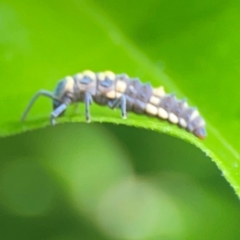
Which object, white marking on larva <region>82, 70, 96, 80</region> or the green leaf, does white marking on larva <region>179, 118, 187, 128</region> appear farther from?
white marking on larva <region>82, 70, 96, 80</region>

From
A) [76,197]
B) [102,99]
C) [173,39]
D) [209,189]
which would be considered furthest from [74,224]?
[173,39]

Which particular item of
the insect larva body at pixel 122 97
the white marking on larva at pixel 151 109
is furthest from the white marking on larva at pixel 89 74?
the white marking on larva at pixel 151 109

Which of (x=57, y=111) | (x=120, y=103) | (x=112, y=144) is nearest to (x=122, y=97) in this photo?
(x=120, y=103)

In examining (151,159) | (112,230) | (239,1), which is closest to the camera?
(239,1)

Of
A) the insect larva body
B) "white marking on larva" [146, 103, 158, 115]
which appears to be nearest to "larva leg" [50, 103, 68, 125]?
the insect larva body

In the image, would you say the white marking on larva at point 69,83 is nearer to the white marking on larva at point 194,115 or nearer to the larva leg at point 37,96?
the larva leg at point 37,96

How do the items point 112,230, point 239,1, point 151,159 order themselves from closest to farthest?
point 239,1 → point 151,159 → point 112,230

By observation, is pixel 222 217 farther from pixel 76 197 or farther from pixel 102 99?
pixel 102 99

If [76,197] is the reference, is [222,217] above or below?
→ below
